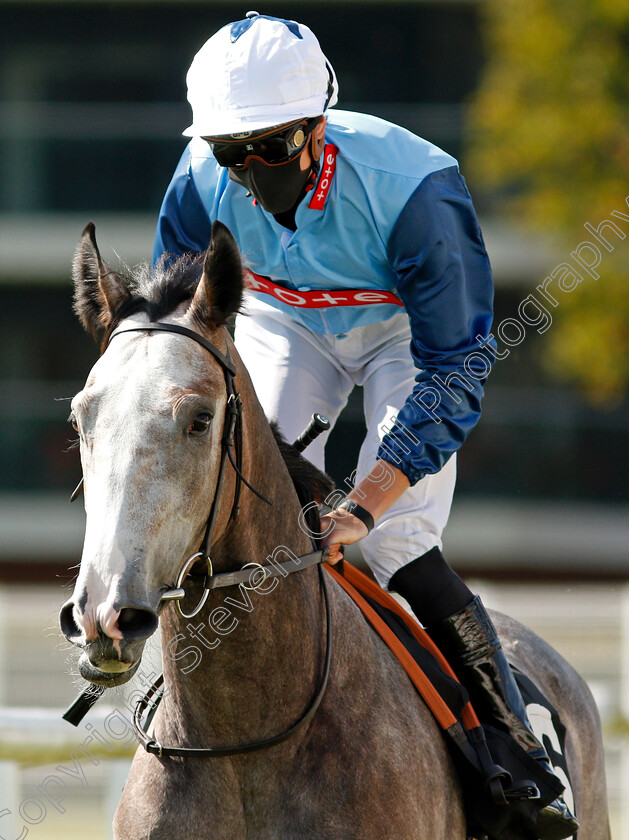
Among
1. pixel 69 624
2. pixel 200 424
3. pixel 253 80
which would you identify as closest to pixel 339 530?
pixel 200 424

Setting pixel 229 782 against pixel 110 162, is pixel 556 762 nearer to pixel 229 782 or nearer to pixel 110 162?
pixel 229 782

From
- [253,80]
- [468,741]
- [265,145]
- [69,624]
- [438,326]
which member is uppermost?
[253,80]

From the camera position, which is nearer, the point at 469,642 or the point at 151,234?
the point at 469,642

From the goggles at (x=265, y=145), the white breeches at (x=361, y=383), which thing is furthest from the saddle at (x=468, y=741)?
the goggles at (x=265, y=145)

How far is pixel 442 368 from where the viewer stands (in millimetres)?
3164

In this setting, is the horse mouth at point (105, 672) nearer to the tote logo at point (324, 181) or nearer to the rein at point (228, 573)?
the rein at point (228, 573)

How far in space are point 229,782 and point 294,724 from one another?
195 mm

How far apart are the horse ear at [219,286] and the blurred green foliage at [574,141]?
403 inches

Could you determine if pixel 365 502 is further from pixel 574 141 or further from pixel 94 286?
pixel 574 141

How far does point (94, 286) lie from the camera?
271cm

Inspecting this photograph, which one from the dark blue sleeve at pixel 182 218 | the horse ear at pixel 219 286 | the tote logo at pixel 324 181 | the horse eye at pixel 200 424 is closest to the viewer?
the horse eye at pixel 200 424

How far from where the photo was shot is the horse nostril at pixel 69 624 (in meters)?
2.19

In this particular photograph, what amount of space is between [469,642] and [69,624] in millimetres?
1442

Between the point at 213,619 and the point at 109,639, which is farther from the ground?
the point at 109,639
